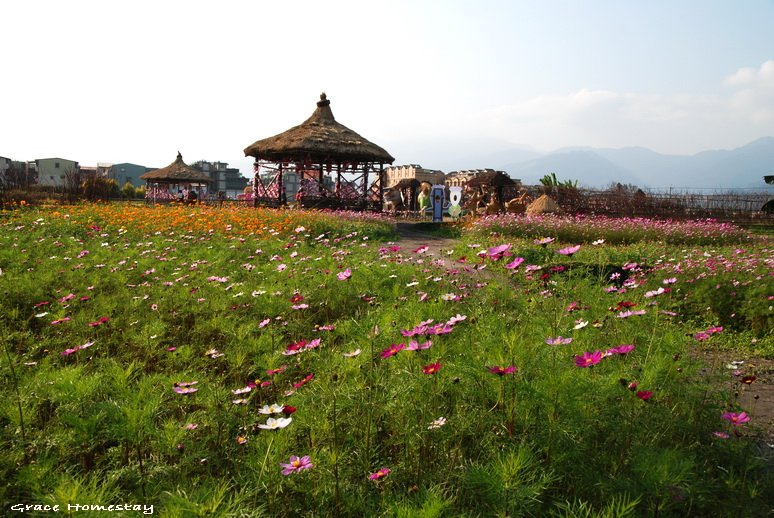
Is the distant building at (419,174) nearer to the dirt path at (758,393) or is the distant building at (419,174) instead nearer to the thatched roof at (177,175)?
the thatched roof at (177,175)

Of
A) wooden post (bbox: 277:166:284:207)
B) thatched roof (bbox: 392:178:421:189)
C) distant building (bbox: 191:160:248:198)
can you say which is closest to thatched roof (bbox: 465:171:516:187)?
thatched roof (bbox: 392:178:421:189)

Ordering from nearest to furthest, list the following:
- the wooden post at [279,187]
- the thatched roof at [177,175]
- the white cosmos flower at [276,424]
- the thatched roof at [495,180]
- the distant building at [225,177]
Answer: the white cosmos flower at [276,424], the wooden post at [279,187], the thatched roof at [495,180], the thatched roof at [177,175], the distant building at [225,177]

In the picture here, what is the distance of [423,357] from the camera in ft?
8.55

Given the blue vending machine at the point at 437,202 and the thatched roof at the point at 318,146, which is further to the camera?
the blue vending machine at the point at 437,202

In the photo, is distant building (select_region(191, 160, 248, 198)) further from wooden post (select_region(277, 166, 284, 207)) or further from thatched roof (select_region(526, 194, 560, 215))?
thatched roof (select_region(526, 194, 560, 215))

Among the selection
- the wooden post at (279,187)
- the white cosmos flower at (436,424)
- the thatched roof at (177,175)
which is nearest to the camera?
the white cosmos flower at (436,424)

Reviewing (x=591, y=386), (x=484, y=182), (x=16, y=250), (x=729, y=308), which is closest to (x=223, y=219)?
(x=16, y=250)

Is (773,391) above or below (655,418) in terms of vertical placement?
below

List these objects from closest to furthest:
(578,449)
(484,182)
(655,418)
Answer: (578,449) → (655,418) → (484,182)

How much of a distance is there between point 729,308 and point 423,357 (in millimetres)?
4977

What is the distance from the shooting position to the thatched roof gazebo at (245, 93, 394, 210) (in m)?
20.1

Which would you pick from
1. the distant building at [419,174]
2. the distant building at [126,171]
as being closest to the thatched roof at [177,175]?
the distant building at [419,174]

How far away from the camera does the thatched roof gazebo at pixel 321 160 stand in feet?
65.9

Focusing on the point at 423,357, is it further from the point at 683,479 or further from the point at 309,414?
the point at 683,479
